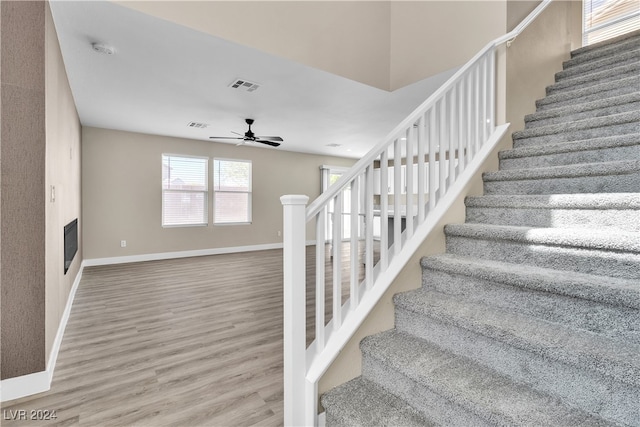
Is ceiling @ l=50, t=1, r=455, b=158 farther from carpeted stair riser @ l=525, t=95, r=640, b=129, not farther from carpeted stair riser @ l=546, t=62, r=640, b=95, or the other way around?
carpeted stair riser @ l=525, t=95, r=640, b=129

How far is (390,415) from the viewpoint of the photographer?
1315mm

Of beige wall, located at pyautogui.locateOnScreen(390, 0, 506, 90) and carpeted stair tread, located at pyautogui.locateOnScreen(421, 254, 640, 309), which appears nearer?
carpeted stair tread, located at pyautogui.locateOnScreen(421, 254, 640, 309)

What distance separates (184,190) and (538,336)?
21.7 feet

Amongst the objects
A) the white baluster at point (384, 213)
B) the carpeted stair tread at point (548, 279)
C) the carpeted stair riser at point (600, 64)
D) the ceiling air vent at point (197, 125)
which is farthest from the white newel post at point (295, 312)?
the ceiling air vent at point (197, 125)

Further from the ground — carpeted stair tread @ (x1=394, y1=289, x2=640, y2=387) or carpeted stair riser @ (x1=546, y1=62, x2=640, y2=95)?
carpeted stair riser @ (x1=546, y1=62, x2=640, y2=95)

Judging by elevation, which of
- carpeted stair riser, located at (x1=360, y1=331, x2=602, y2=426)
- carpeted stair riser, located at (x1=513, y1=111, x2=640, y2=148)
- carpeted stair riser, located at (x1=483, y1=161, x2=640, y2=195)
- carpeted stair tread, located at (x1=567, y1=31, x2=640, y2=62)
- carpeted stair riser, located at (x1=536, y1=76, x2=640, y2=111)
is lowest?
carpeted stair riser, located at (x1=360, y1=331, x2=602, y2=426)

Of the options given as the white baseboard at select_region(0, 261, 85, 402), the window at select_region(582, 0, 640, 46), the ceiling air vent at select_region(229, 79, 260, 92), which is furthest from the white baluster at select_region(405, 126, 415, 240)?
the window at select_region(582, 0, 640, 46)

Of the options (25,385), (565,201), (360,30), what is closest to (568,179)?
(565,201)

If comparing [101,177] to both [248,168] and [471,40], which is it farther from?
[471,40]

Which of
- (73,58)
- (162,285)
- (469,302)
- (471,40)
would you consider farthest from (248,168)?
(469,302)

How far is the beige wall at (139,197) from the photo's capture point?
18.7 ft

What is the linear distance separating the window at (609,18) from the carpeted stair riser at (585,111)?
3285mm

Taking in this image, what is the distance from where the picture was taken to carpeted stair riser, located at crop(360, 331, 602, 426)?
1071 millimetres

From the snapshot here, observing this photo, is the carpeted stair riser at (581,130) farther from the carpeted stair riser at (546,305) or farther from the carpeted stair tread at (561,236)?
the carpeted stair riser at (546,305)
